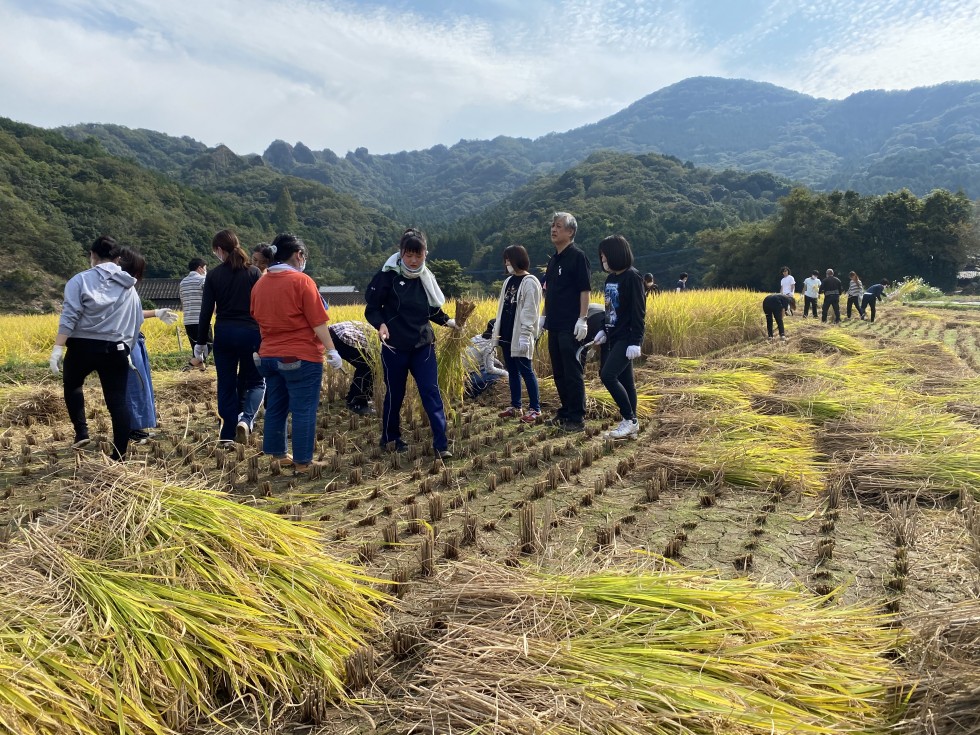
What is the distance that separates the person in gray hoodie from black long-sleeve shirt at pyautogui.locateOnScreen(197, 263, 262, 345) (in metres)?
0.48

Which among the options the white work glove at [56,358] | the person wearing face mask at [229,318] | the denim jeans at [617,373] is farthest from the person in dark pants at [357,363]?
the denim jeans at [617,373]

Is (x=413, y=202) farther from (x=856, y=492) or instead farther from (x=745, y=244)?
(x=856, y=492)

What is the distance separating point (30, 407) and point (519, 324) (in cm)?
465

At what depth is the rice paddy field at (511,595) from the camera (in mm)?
1388

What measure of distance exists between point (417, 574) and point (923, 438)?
3.30 meters

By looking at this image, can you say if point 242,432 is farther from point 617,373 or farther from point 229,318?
point 617,373

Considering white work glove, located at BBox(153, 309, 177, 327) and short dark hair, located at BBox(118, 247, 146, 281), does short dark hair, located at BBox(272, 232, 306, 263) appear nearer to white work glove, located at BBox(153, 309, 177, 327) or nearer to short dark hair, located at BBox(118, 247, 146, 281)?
short dark hair, located at BBox(118, 247, 146, 281)

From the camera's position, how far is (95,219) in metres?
52.3

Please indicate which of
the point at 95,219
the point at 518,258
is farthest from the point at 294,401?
the point at 95,219

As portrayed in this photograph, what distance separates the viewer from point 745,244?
1646 inches

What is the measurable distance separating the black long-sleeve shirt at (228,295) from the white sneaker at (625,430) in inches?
114

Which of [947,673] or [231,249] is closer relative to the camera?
[947,673]

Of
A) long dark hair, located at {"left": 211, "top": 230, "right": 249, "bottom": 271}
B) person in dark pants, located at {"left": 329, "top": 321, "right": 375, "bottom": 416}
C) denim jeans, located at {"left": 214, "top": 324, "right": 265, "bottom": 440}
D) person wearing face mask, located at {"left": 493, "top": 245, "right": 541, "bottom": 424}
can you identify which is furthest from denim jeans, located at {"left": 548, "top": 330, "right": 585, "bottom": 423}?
long dark hair, located at {"left": 211, "top": 230, "right": 249, "bottom": 271}

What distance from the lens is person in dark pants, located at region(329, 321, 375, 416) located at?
5.41 metres
